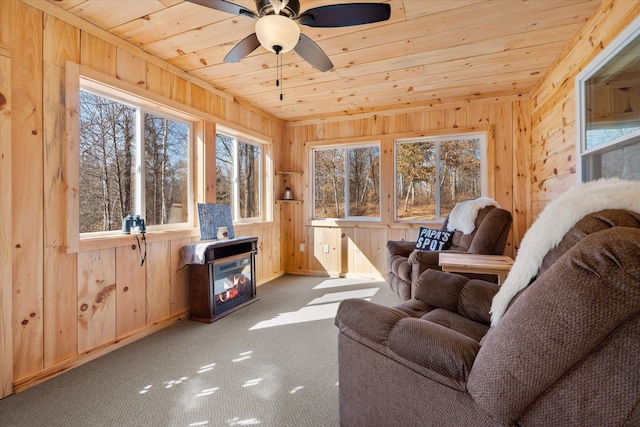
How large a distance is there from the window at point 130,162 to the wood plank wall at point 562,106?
3551 millimetres

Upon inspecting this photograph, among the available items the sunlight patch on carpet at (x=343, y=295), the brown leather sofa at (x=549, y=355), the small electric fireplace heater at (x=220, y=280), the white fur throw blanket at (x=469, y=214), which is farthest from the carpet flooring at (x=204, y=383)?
the white fur throw blanket at (x=469, y=214)

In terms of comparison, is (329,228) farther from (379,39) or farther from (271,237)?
(379,39)

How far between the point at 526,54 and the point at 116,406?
4.16 meters

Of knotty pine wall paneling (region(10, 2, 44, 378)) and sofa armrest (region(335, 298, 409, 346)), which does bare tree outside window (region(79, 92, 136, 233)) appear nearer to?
knotty pine wall paneling (region(10, 2, 44, 378))

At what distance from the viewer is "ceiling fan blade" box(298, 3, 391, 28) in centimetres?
160

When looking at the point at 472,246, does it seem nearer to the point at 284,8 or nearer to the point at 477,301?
the point at 477,301

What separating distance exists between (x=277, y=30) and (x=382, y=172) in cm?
303

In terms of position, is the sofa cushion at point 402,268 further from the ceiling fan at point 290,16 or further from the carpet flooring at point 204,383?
the ceiling fan at point 290,16

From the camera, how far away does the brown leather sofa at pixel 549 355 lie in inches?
27.2

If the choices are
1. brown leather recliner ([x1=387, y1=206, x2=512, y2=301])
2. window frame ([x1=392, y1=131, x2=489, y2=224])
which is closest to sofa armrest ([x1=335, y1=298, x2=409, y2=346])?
brown leather recliner ([x1=387, y1=206, x2=512, y2=301])

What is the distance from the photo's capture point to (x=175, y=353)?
91.7 inches

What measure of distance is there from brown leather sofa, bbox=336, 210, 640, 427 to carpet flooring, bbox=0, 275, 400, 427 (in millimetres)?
735

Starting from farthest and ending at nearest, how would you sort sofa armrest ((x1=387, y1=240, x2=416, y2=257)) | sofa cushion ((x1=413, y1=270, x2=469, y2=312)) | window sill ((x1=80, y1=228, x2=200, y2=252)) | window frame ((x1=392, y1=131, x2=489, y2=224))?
1. window frame ((x1=392, y1=131, x2=489, y2=224))
2. sofa armrest ((x1=387, y1=240, x2=416, y2=257))
3. window sill ((x1=80, y1=228, x2=200, y2=252))
4. sofa cushion ((x1=413, y1=270, x2=469, y2=312))

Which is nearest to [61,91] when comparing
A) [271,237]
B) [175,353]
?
[175,353]
